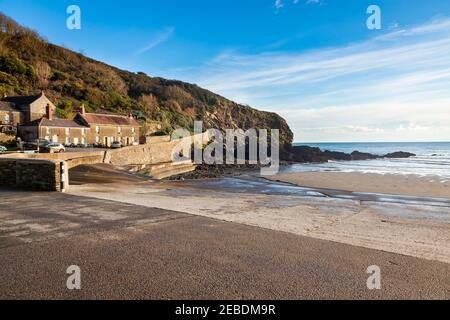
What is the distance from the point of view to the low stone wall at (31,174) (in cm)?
1129

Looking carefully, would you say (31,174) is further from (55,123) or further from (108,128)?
(108,128)

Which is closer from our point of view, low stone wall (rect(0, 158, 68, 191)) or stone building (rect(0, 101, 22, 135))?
low stone wall (rect(0, 158, 68, 191))

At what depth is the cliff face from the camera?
67.3 meters

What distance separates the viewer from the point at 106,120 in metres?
53.2

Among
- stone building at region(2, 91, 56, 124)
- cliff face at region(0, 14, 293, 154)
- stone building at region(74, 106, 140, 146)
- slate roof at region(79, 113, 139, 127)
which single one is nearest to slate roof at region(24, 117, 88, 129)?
stone building at region(74, 106, 140, 146)

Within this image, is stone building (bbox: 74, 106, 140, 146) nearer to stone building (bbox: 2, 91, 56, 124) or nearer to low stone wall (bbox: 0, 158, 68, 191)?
stone building (bbox: 2, 91, 56, 124)

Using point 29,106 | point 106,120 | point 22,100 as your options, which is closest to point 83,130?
point 106,120

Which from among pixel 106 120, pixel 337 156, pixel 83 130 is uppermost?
pixel 106 120

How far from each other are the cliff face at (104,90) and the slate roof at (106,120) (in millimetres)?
6685

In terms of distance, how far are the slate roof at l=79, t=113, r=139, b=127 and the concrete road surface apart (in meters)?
46.6

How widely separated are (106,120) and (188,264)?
52.8 m

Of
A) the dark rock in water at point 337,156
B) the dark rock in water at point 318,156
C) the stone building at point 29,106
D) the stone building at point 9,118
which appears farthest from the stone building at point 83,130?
the dark rock in water at point 337,156

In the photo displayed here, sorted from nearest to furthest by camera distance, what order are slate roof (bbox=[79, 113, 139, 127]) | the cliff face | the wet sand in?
the wet sand → slate roof (bbox=[79, 113, 139, 127]) → the cliff face

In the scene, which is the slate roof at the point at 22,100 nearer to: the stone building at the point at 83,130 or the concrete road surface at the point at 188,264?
the stone building at the point at 83,130
